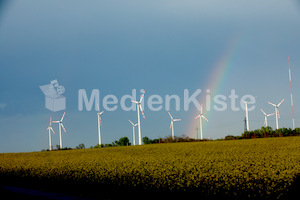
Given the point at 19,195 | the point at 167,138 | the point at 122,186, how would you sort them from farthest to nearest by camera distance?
the point at 167,138
the point at 122,186
the point at 19,195

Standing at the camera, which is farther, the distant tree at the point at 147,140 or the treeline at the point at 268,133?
the distant tree at the point at 147,140

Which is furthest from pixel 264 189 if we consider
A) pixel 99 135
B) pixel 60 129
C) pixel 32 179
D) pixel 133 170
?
A: pixel 60 129

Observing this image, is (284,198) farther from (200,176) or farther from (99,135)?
(99,135)

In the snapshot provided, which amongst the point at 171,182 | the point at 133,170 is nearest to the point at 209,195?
the point at 171,182

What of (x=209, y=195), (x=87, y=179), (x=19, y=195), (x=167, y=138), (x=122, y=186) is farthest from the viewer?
(x=167, y=138)

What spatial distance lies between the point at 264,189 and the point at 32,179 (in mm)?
13700

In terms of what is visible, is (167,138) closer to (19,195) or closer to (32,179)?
(32,179)

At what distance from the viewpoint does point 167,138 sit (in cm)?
6019

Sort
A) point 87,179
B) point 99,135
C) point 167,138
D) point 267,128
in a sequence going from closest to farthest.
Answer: point 87,179, point 267,128, point 167,138, point 99,135

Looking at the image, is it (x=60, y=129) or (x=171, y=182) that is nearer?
(x=171, y=182)

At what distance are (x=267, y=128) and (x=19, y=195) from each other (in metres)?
49.1

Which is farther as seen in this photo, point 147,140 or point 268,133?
point 147,140

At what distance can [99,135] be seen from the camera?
6925 centimetres

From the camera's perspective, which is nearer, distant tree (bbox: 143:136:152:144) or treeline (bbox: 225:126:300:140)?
treeline (bbox: 225:126:300:140)
